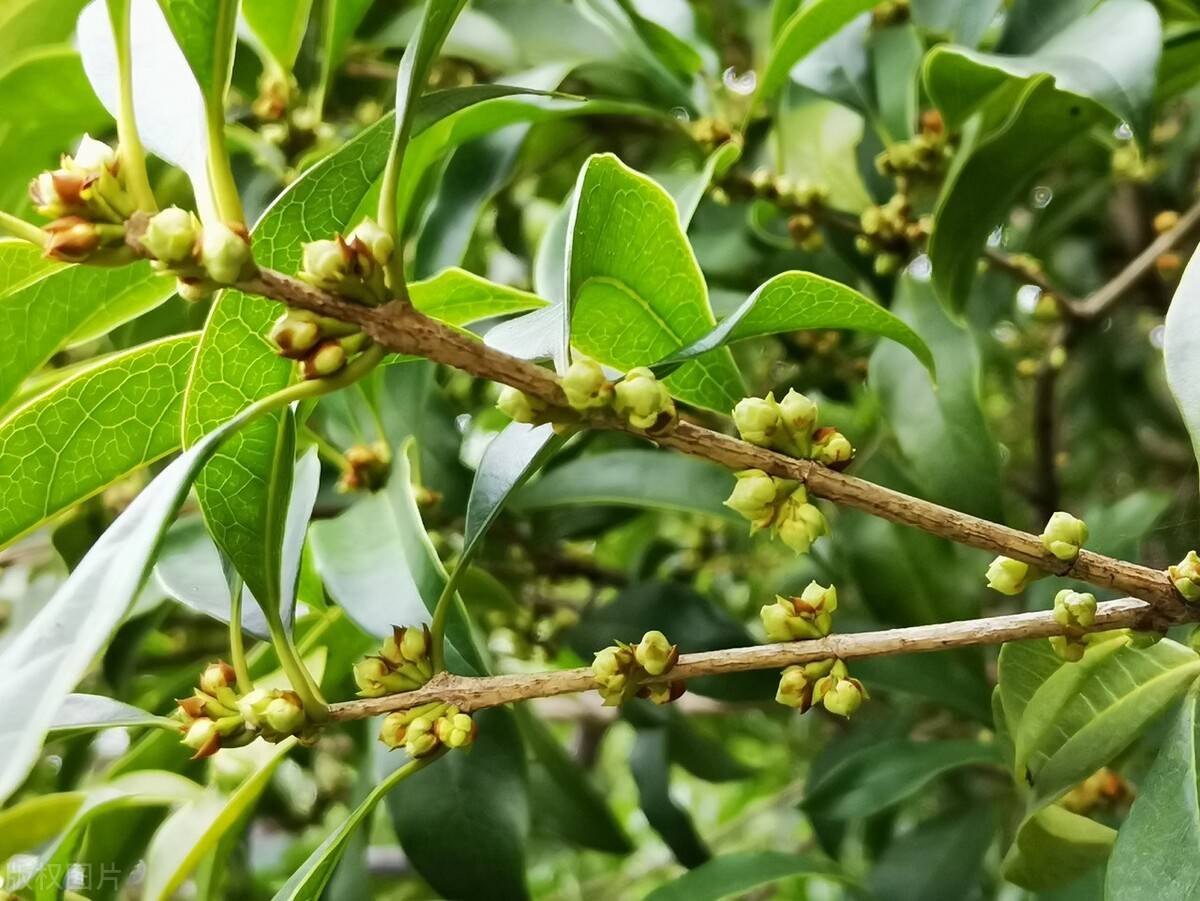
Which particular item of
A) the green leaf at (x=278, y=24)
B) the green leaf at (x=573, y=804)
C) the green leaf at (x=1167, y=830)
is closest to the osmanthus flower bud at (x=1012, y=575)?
the green leaf at (x=1167, y=830)

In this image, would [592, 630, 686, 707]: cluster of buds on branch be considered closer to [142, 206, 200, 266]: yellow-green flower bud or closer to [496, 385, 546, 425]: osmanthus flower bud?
[496, 385, 546, 425]: osmanthus flower bud

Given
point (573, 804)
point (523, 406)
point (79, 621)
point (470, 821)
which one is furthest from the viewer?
point (573, 804)

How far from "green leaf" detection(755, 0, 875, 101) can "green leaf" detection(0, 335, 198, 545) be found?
46 cm

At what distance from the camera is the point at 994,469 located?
759 mm

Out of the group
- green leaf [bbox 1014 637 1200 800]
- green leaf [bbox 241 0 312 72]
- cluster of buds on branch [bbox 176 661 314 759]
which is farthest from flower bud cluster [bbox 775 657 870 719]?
green leaf [bbox 241 0 312 72]

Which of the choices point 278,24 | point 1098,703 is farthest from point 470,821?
point 278,24

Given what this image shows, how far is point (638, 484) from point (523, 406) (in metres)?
0.42

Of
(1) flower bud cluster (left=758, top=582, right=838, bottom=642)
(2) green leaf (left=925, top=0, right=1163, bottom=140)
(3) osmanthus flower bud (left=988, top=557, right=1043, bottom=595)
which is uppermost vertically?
(2) green leaf (left=925, top=0, right=1163, bottom=140)

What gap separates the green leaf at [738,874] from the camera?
0.75 m

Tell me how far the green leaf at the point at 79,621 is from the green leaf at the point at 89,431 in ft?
0.45

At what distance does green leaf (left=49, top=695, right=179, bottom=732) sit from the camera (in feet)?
2.13

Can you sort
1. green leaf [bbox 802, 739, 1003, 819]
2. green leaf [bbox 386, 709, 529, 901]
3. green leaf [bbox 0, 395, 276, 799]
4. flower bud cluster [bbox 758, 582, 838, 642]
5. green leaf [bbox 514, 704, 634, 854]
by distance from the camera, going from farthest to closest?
green leaf [bbox 514, 704, 634, 854] < green leaf [bbox 802, 739, 1003, 819] < green leaf [bbox 386, 709, 529, 901] < flower bud cluster [bbox 758, 582, 838, 642] < green leaf [bbox 0, 395, 276, 799]

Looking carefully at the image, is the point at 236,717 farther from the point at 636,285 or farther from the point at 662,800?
the point at 662,800

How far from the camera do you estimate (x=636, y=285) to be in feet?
1.85
